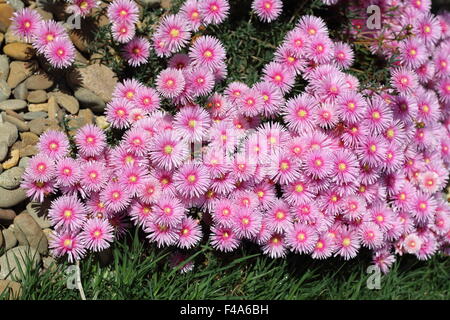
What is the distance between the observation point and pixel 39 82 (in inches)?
103

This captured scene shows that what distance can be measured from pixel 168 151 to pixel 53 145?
50cm

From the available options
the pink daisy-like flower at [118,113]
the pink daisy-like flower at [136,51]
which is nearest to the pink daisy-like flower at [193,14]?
the pink daisy-like flower at [136,51]

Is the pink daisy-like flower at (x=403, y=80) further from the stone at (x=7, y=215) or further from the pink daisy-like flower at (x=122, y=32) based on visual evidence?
the stone at (x=7, y=215)

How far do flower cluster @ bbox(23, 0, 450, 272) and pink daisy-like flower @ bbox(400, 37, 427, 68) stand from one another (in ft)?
0.49

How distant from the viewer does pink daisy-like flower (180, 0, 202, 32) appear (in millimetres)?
2633

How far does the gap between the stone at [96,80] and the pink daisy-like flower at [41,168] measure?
45cm

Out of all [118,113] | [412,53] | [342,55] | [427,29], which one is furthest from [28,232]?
[427,29]

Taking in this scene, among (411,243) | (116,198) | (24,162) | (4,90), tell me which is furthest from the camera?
(411,243)

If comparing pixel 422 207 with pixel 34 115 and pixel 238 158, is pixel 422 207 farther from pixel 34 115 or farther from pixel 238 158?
pixel 34 115

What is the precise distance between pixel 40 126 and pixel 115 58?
50 centimetres

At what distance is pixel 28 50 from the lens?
2623mm

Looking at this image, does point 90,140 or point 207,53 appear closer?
point 90,140
